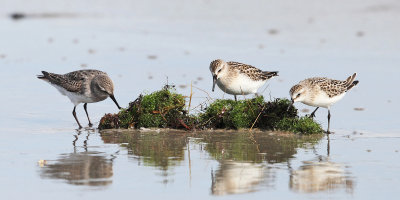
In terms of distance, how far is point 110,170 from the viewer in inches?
358

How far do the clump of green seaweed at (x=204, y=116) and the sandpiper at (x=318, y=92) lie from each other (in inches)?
10.2

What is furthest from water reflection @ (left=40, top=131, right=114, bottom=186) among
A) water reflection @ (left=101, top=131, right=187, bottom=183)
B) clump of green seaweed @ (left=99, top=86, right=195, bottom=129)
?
clump of green seaweed @ (left=99, top=86, right=195, bottom=129)

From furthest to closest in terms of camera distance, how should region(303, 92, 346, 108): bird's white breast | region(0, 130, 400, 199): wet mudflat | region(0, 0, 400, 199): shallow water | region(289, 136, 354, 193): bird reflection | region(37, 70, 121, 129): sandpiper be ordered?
region(37, 70, 121, 129): sandpiper
region(303, 92, 346, 108): bird's white breast
region(0, 0, 400, 199): shallow water
region(289, 136, 354, 193): bird reflection
region(0, 130, 400, 199): wet mudflat

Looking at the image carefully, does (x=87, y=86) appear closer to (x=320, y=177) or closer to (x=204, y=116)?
(x=204, y=116)

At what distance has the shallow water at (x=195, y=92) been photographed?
8594 mm

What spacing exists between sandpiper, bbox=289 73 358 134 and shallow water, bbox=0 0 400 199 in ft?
1.63

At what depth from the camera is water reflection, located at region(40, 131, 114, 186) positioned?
861 cm

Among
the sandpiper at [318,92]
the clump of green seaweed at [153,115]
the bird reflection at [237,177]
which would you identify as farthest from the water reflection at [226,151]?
the sandpiper at [318,92]

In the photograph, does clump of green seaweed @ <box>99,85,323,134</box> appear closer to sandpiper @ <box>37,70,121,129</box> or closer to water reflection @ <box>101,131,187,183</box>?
water reflection @ <box>101,131,187,183</box>

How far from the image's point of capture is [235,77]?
45.7ft

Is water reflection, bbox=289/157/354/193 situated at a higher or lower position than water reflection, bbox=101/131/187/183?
lower

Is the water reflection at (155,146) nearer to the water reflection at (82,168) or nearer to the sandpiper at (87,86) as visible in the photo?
the water reflection at (82,168)

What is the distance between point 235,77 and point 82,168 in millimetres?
5358

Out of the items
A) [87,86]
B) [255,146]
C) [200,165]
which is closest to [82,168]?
[200,165]
